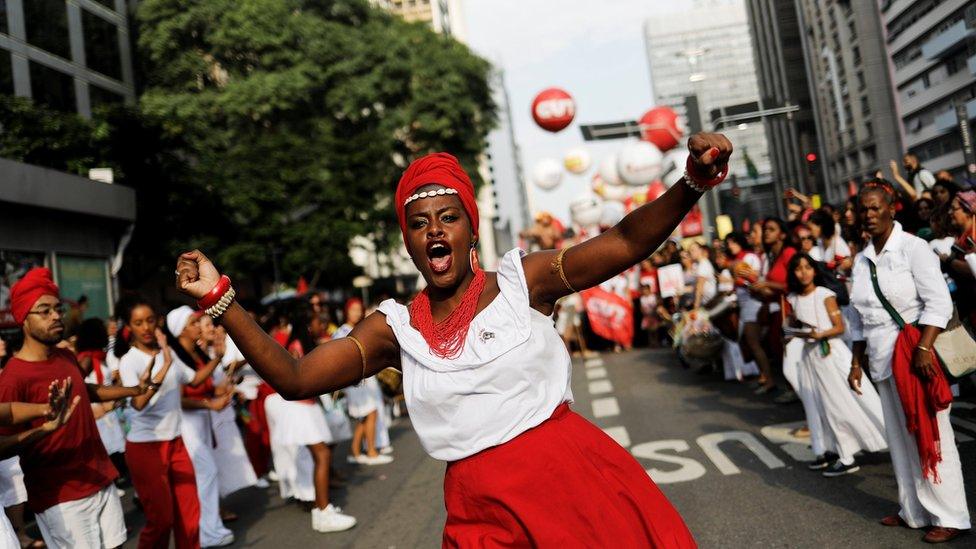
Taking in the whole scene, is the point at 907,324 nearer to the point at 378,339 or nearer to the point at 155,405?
the point at 378,339

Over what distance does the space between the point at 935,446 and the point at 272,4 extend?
85.1 ft

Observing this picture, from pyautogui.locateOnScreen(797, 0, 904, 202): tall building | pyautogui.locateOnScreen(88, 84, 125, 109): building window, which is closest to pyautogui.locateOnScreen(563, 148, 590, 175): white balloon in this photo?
pyautogui.locateOnScreen(88, 84, 125, 109): building window

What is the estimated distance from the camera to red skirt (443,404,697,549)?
2520mm

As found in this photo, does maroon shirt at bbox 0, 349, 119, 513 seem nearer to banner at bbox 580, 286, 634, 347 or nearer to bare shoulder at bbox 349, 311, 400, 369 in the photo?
bare shoulder at bbox 349, 311, 400, 369

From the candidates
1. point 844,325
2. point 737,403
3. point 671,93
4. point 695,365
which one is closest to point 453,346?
point 844,325

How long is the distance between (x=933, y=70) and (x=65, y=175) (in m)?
53.1

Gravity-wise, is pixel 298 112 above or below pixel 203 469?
above

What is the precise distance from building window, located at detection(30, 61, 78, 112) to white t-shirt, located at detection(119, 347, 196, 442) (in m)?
21.1

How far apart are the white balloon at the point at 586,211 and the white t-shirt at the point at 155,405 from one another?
683 inches

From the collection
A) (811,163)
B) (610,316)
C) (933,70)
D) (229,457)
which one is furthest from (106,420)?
(933,70)

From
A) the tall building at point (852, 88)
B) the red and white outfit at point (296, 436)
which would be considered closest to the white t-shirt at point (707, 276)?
the red and white outfit at point (296, 436)

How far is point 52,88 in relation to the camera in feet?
83.7

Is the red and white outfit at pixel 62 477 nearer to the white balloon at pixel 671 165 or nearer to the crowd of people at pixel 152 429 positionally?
the crowd of people at pixel 152 429

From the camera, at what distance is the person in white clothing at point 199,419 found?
6.77 metres
